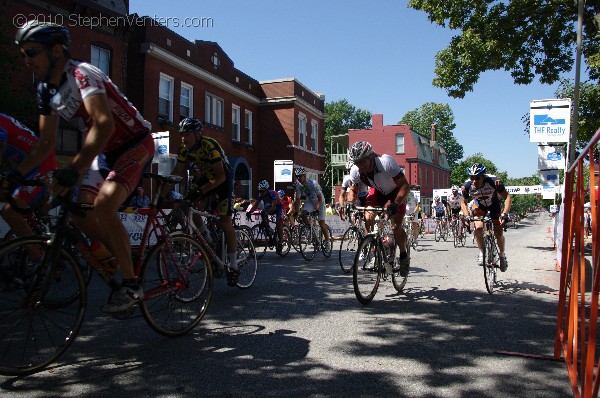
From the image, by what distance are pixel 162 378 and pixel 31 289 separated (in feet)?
3.41

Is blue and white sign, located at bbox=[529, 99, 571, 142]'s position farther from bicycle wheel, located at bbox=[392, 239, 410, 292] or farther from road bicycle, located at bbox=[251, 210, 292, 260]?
bicycle wheel, located at bbox=[392, 239, 410, 292]

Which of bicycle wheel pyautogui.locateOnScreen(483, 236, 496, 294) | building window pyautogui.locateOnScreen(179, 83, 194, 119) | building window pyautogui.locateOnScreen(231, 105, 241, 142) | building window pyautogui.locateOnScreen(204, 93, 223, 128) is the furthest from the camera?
building window pyautogui.locateOnScreen(231, 105, 241, 142)

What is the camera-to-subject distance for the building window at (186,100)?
23.3 m

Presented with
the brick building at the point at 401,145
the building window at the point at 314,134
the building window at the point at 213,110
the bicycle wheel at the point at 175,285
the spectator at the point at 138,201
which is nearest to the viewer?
the bicycle wheel at the point at 175,285

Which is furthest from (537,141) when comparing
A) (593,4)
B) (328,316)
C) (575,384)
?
(575,384)

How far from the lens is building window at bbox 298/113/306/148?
3291 centimetres

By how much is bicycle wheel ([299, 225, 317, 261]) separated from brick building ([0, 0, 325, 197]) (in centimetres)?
693

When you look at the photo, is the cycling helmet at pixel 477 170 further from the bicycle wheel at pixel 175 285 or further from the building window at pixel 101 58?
the building window at pixel 101 58

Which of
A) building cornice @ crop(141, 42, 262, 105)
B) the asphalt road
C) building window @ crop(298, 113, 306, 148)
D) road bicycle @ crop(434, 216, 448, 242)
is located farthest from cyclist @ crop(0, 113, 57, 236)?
building window @ crop(298, 113, 306, 148)

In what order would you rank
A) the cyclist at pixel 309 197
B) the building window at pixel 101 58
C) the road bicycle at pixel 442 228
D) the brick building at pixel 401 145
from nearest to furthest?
1. the cyclist at pixel 309 197
2. the building window at pixel 101 58
3. the road bicycle at pixel 442 228
4. the brick building at pixel 401 145

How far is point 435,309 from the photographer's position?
5.53 meters

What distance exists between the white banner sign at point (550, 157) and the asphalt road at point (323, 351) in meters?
9.62

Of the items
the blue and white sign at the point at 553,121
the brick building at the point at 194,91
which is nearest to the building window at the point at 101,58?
the brick building at the point at 194,91

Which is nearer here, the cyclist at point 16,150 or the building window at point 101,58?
the cyclist at point 16,150
